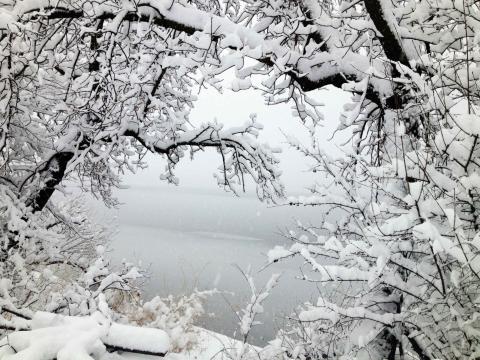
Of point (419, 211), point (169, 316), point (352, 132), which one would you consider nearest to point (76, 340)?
point (419, 211)

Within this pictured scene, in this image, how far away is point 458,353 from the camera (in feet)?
5.71

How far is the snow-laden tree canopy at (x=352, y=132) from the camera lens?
1.88m

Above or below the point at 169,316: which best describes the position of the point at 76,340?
above

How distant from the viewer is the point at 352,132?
4.84m

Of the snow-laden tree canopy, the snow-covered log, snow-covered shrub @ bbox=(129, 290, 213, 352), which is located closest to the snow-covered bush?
the snow-laden tree canopy

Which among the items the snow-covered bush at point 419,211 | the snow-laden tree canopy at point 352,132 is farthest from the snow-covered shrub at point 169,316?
the snow-covered bush at point 419,211

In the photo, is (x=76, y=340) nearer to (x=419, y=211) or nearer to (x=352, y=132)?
(x=419, y=211)

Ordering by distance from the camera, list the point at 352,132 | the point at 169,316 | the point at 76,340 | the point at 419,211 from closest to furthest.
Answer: the point at 419,211 → the point at 76,340 → the point at 352,132 → the point at 169,316

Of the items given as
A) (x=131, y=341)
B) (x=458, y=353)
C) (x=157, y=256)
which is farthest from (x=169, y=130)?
(x=157, y=256)

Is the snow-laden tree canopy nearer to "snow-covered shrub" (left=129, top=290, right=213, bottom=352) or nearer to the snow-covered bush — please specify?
the snow-covered bush

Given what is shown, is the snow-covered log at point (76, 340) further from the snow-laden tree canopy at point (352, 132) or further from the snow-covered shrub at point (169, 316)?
the snow-covered shrub at point (169, 316)

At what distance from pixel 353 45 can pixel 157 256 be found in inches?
2167

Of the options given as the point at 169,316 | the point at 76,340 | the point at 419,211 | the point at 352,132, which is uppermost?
the point at 352,132

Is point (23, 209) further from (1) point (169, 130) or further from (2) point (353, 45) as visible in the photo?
(2) point (353, 45)
